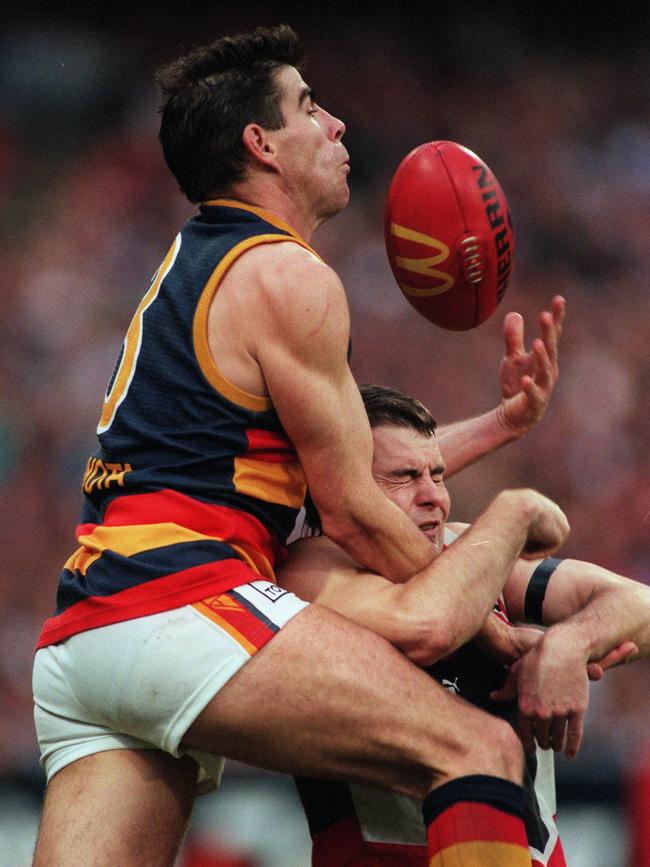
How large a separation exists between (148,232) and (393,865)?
5269mm

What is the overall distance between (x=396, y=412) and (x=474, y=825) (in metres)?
1.22

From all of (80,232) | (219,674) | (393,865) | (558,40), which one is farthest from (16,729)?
(558,40)

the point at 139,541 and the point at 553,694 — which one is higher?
the point at 139,541

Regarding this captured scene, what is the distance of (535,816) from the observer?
110 inches

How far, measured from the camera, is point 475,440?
12.0ft

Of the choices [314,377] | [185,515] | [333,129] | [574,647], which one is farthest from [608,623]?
[333,129]

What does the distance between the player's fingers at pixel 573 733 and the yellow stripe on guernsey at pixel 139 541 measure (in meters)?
0.75

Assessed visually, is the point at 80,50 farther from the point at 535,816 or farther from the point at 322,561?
the point at 535,816

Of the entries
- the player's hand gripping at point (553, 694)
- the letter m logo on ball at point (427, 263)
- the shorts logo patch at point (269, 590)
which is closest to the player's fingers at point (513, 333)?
the letter m logo on ball at point (427, 263)

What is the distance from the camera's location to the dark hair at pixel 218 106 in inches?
122

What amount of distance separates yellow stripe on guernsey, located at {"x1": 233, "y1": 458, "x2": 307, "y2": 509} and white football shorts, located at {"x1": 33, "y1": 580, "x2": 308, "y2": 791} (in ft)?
0.65

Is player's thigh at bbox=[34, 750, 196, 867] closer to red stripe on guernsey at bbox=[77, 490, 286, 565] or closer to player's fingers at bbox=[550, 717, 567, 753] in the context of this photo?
red stripe on guernsey at bbox=[77, 490, 286, 565]

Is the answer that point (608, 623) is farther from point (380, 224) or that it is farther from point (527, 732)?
point (380, 224)

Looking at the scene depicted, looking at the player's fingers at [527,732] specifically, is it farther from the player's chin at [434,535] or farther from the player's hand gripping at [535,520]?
the player's chin at [434,535]
